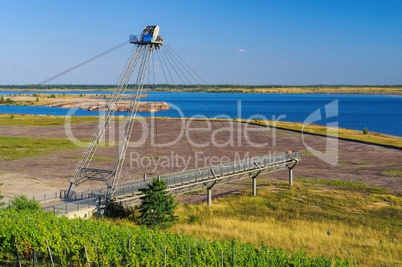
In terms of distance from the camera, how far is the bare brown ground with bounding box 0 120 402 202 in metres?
49.9

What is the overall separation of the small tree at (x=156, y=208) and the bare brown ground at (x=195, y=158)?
10.7 m

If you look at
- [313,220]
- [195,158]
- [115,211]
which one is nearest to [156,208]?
[115,211]

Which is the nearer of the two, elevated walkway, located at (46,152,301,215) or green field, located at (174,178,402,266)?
green field, located at (174,178,402,266)

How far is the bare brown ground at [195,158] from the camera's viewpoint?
4988cm

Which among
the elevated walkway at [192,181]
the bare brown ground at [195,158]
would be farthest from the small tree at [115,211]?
the bare brown ground at [195,158]

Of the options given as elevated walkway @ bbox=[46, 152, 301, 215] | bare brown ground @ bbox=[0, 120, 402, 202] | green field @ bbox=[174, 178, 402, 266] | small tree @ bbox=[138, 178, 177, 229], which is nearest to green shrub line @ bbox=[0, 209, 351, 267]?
green field @ bbox=[174, 178, 402, 266]

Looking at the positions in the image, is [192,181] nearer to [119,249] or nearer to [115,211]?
[115,211]

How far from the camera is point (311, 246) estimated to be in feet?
91.9

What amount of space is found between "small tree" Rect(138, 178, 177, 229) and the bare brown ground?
422 inches

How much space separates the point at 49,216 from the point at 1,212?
312 centimetres

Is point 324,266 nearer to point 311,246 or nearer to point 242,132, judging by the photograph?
point 311,246

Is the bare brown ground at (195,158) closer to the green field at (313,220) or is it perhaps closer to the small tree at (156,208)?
the green field at (313,220)

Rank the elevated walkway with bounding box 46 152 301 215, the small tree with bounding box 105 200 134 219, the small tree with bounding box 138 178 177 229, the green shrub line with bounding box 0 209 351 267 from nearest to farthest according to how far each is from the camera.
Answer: the green shrub line with bounding box 0 209 351 267, the small tree with bounding box 138 178 177 229, the small tree with bounding box 105 200 134 219, the elevated walkway with bounding box 46 152 301 215

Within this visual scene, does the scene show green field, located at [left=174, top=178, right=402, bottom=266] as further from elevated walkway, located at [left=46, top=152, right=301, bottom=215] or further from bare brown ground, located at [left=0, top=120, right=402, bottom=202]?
bare brown ground, located at [left=0, top=120, right=402, bottom=202]
